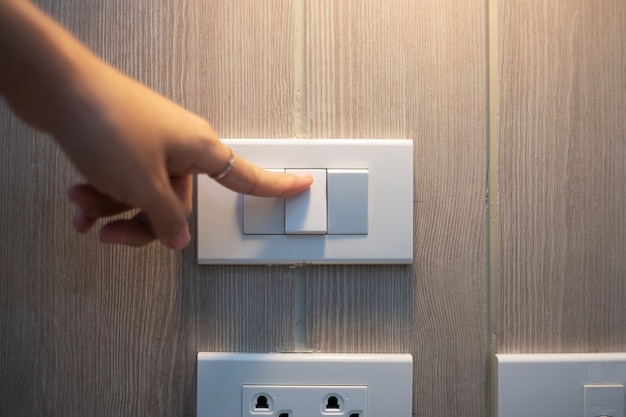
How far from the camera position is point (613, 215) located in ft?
1.82

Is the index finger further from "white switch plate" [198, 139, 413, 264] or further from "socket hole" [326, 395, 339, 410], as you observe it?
"socket hole" [326, 395, 339, 410]

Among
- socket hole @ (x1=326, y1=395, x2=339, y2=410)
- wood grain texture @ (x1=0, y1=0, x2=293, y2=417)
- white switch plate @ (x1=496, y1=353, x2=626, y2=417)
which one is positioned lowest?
socket hole @ (x1=326, y1=395, x2=339, y2=410)

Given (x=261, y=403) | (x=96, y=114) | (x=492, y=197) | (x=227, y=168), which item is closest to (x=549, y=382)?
(x=492, y=197)

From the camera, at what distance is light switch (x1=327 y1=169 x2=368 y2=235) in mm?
530

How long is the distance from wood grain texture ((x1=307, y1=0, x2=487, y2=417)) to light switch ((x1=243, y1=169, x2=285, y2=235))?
8cm

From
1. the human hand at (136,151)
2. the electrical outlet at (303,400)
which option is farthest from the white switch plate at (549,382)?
the human hand at (136,151)

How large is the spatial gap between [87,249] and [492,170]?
477mm

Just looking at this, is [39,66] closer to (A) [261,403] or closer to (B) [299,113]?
(B) [299,113]

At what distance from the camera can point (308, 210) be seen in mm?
528

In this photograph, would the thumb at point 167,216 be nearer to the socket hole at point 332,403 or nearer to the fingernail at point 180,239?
the fingernail at point 180,239

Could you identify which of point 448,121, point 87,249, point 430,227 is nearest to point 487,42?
point 448,121

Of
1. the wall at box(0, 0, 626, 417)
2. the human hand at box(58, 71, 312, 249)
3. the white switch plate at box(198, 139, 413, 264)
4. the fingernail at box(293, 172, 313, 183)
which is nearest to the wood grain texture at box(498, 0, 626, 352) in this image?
the wall at box(0, 0, 626, 417)

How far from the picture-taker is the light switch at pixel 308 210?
526mm

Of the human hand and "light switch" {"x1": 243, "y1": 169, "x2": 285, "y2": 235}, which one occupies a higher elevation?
the human hand
